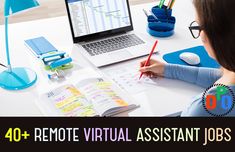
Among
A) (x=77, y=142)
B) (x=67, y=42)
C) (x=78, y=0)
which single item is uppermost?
(x=78, y=0)

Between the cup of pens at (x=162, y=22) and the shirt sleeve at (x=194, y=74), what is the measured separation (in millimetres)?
331

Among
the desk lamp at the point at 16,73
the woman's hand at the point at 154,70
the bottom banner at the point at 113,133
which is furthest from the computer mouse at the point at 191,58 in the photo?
the desk lamp at the point at 16,73

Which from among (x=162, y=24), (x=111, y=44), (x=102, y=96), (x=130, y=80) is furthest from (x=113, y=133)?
(x=162, y=24)

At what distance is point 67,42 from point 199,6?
736 millimetres

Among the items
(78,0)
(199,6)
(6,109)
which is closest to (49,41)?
(78,0)

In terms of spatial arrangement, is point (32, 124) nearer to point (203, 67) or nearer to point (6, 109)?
point (6, 109)

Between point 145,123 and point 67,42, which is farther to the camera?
point 67,42

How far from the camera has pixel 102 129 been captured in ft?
3.60

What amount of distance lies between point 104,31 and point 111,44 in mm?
75

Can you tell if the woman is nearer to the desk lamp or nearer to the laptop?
the laptop

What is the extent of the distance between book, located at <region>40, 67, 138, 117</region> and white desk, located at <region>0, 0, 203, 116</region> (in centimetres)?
Result: 4

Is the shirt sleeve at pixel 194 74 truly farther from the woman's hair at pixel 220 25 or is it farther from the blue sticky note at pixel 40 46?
the blue sticky note at pixel 40 46

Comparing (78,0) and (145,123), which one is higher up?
(78,0)

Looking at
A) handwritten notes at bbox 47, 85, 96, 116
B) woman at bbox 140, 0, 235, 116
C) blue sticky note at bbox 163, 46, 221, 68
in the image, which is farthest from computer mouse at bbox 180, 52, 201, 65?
handwritten notes at bbox 47, 85, 96, 116
